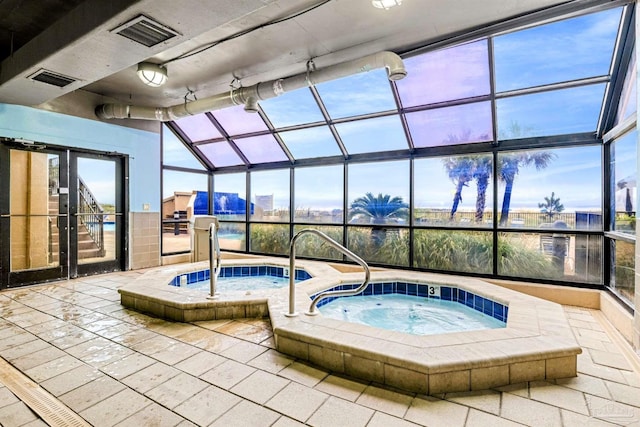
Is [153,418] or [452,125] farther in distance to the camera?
[452,125]

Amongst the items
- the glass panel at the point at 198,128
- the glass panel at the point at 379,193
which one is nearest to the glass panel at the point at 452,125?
the glass panel at the point at 379,193

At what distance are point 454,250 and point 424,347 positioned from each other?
314cm

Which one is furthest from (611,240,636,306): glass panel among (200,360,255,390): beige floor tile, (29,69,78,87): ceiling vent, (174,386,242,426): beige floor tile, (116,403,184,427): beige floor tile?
(29,69,78,87): ceiling vent

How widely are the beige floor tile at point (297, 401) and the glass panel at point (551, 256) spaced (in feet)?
12.6

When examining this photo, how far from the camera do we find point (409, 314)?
13.6 ft

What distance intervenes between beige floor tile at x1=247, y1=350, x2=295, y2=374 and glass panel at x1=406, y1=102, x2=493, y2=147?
4001mm

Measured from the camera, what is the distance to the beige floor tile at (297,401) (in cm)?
190

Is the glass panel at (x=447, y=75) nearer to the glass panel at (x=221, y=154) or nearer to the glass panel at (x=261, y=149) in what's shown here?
the glass panel at (x=261, y=149)

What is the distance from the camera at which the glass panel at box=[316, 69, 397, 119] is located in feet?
15.4

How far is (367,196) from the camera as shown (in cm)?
603

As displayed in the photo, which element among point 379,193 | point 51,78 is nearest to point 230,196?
point 379,193

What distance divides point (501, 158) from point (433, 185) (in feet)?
3.54

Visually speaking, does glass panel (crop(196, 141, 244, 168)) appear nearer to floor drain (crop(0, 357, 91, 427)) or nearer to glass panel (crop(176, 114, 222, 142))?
glass panel (crop(176, 114, 222, 142))

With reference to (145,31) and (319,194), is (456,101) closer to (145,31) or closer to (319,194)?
(319,194)
